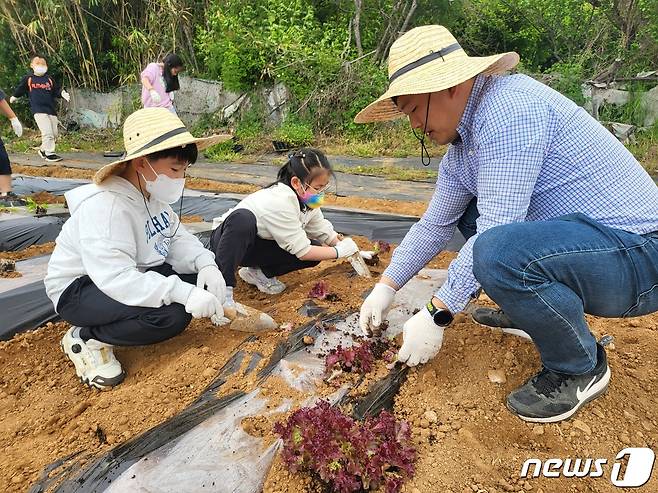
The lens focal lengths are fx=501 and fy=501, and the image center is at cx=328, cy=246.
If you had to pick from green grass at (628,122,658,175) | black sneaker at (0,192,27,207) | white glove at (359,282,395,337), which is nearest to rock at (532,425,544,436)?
white glove at (359,282,395,337)

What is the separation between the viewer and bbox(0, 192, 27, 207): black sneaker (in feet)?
15.4

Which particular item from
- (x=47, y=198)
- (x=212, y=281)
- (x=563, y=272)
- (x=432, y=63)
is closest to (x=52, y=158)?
(x=47, y=198)

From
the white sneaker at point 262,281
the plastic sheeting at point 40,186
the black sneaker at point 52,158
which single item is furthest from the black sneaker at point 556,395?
the black sneaker at point 52,158

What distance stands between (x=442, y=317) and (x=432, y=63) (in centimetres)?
90

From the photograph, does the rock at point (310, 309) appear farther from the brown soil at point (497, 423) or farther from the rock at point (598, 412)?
the rock at point (598, 412)

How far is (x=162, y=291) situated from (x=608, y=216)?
176cm

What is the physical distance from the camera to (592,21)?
10109 millimetres

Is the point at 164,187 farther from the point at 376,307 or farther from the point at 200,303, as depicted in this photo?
the point at 376,307

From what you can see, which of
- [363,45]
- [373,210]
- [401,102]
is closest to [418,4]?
[363,45]

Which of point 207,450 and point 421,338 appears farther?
point 421,338

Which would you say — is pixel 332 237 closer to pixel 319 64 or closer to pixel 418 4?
pixel 319 64

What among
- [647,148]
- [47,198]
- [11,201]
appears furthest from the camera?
[647,148]

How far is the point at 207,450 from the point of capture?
1637mm

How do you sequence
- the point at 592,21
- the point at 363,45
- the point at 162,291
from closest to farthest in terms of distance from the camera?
the point at 162,291 → the point at 592,21 → the point at 363,45
